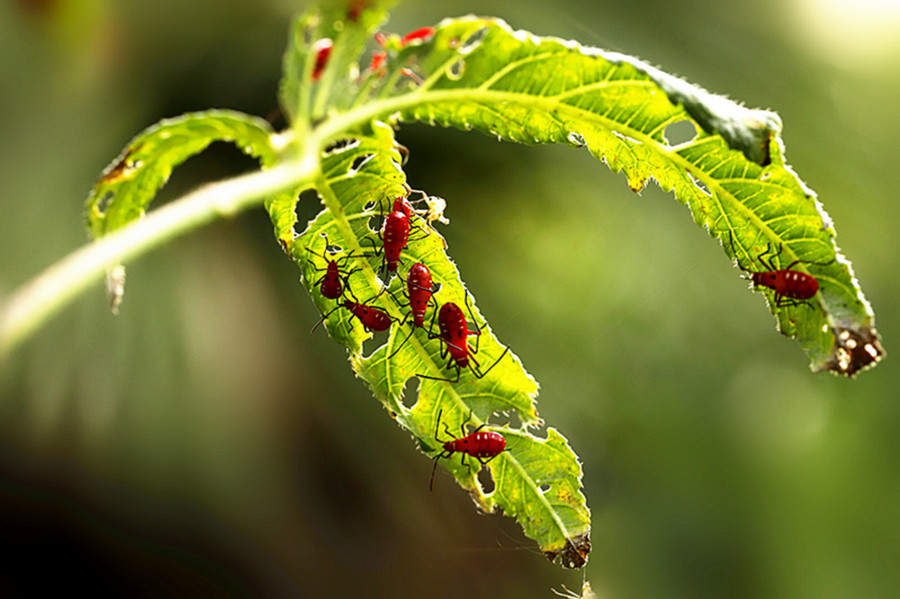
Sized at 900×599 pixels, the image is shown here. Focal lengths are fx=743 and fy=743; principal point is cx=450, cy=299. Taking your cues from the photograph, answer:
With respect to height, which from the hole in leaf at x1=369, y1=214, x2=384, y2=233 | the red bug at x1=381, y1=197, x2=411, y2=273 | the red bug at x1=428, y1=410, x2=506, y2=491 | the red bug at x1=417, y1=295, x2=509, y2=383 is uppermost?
the hole in leaf at x1=369, y1=214, x2=384, y2=233

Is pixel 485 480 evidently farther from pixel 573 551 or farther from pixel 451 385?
pixel 451 385

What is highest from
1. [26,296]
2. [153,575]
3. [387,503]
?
[387,503]

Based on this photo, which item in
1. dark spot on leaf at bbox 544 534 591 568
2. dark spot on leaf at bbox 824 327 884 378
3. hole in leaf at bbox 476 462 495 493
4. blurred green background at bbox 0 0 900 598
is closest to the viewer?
dark spot on leaf at bbox 824 327 884 378

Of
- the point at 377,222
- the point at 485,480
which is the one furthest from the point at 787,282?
the point at 485,480

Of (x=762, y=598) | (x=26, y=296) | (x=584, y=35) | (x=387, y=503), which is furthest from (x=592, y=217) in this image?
(x=26, y=296)

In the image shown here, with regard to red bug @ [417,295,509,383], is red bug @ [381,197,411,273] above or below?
above

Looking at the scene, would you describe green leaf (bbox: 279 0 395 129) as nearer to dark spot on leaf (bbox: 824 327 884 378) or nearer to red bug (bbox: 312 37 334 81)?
red bug (bbox: 312 37 334 81)

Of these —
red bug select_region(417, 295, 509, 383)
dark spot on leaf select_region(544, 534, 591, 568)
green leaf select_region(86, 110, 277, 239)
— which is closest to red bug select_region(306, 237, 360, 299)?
red bug select_region(417, 295, 509, 383)

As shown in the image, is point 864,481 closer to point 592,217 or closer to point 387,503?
point 592,217
